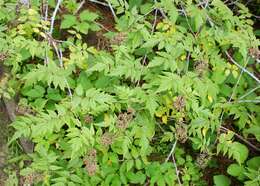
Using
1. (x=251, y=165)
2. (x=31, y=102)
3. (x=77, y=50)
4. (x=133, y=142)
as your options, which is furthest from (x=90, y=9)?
(x=251, y=165)

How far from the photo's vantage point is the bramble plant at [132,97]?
2.97 meters

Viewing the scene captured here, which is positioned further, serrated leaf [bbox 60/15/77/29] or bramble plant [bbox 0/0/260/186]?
serrated leaf [bbox 60/15/77/29]

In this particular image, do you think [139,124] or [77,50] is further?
[77,50]

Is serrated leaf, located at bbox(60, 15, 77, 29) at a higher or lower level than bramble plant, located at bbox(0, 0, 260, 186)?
higher

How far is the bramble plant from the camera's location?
2.97 m

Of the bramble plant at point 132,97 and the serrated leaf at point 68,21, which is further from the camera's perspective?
the serrated leaf at point 68,21

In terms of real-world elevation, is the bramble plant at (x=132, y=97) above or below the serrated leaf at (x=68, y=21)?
below

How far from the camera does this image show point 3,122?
3676 millimetres

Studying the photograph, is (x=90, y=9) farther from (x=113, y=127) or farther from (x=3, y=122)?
(x=113, y=127)

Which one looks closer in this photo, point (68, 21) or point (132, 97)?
point (132, 97)

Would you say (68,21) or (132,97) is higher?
(68,21)

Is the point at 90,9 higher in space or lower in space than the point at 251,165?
higher

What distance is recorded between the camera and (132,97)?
3.05 m

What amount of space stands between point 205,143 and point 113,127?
86cm
